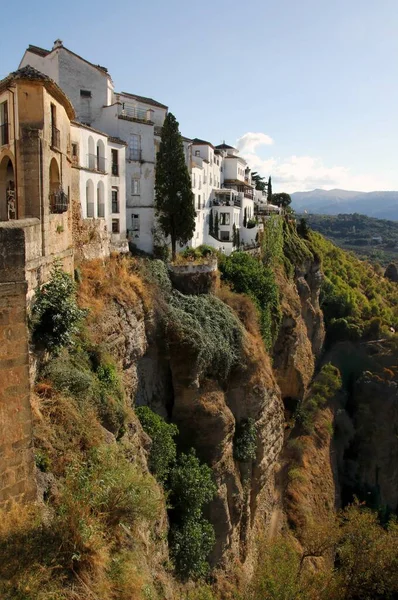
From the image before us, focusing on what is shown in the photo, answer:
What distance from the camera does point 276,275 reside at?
35.7m

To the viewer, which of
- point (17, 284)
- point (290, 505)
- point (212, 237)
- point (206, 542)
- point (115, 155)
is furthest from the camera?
point (212, 237)

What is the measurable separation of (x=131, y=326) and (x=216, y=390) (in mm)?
5316

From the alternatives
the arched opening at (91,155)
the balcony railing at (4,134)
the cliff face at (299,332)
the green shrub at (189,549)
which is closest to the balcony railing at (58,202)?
the balcony railing at (4,134)

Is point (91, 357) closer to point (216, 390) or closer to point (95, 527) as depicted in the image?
point (95, 527)

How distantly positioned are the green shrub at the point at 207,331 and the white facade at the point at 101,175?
14.9 ft

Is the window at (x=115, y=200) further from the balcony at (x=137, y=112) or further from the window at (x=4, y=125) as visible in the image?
the window at (x=4, y=125)

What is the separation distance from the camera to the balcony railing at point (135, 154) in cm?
2668

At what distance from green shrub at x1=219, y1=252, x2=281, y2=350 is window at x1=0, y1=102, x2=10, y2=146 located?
15233 millimetres

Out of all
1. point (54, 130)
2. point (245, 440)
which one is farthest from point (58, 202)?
point (245, 440)

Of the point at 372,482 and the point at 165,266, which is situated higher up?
the point at 165,266

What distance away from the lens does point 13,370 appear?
802cm

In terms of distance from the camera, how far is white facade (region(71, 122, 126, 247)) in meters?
20.3

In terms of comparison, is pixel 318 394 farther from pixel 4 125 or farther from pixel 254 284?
pixel 4 125

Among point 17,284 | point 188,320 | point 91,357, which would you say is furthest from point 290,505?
point 17,284
